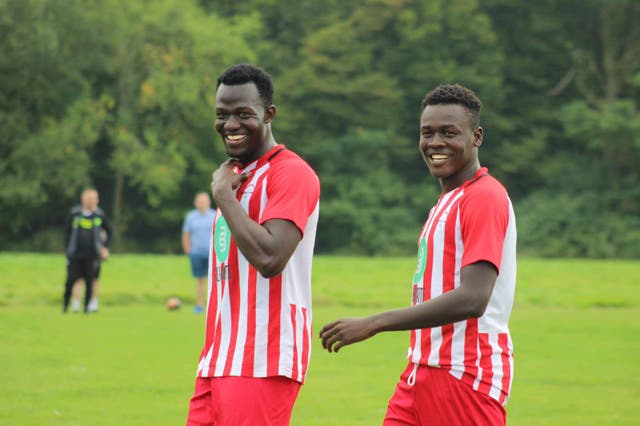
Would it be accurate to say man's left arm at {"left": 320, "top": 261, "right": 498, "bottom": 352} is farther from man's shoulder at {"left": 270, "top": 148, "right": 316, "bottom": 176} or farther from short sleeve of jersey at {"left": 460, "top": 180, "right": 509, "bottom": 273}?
man's shoulder at {"left": 270, "top": 148, "right": 316, "bottom": 176}

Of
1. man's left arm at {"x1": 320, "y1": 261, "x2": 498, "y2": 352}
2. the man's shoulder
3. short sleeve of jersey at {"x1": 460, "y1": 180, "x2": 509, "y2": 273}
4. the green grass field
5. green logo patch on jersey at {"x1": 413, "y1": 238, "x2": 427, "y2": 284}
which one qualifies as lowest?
the green grass field

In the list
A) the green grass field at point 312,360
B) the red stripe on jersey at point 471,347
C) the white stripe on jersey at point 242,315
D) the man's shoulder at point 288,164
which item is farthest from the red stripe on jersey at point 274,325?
the green grass field at point 312,360

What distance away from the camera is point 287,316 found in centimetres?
462

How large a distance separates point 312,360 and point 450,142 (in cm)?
878

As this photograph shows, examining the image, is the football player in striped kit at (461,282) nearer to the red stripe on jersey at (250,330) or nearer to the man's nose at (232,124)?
the red stripe on jersey at (250,330)

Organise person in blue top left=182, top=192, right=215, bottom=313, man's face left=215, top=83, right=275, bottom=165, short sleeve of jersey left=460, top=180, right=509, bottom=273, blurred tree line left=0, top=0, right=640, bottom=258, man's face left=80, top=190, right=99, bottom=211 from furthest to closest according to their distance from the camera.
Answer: blurred tree line left=0, top=0, right=640, bottom=258
person in blue top left=182, top=192, right=215, bottom=313
man's face left=80, top=190, right=99, bottom=211
man's face left=215, top=83, right=275, bottom=165
short sleeve of jersey left=460, top=180, right=509, bottom=273

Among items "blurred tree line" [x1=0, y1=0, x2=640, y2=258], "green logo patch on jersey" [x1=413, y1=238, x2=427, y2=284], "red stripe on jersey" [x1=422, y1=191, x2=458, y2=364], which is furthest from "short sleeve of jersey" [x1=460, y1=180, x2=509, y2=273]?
"blurred tree line" [x1=0, y1=0, x2=640, y2=258]

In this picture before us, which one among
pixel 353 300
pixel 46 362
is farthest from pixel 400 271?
pixel 46 362

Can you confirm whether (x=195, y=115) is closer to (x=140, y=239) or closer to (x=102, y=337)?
(x=140, y=239)

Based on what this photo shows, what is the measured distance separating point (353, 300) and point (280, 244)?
17719mm

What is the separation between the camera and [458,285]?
15.3 ft

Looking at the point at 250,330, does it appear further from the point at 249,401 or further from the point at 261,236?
the point at 261,236

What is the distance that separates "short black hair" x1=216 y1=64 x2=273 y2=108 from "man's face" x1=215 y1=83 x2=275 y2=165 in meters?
0.02

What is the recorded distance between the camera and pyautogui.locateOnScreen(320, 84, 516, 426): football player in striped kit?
4.48 meters
